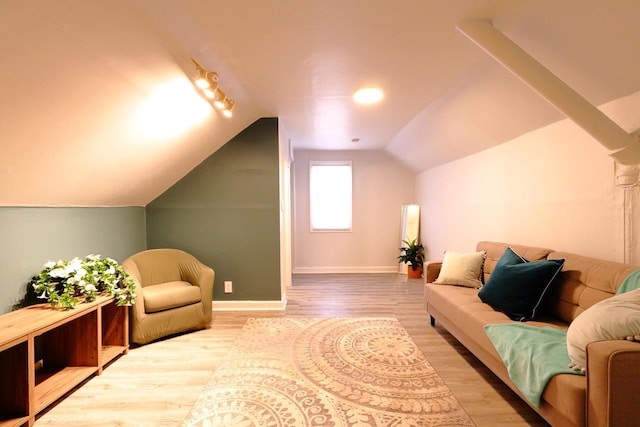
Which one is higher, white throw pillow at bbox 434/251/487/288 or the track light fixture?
the track light fixture

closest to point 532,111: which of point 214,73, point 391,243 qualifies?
point 214,73

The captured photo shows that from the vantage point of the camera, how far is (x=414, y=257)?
529 centimetres

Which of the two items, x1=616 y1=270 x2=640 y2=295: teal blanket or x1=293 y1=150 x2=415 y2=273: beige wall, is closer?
x1=616 y1=270 x2=640 y2=295: teal blanket

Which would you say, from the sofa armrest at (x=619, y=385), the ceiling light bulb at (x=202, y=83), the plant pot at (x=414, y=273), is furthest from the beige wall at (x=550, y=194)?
the ceiling light bulb at (x=202, y=83)

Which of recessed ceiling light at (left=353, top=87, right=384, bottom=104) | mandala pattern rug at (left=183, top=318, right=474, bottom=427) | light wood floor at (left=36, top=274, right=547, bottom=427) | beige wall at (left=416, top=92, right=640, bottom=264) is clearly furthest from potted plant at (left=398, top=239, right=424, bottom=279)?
recessed ceiling light at (left=353, top=87, right=384, bottom=104)

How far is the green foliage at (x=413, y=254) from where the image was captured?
5281mm

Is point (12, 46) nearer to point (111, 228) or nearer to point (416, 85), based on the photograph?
point (111, 228)

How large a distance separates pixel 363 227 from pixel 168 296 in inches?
152

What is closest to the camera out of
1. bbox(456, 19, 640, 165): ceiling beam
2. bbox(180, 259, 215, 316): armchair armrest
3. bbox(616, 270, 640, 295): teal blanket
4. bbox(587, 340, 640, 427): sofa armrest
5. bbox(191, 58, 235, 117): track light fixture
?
bbox(587, 340, 640, 427): sofa armrest

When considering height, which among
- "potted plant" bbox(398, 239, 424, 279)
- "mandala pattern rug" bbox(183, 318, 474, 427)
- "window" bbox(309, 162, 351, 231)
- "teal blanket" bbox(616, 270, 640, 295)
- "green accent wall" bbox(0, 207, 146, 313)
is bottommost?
"mandala pattern rug" bbox(183, 318, 474, 427)

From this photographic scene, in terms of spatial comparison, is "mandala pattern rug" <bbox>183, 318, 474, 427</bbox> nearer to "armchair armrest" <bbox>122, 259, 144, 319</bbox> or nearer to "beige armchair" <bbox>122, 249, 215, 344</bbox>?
"beige armchair" <bbox>122, 249, 215, 344</bbox>

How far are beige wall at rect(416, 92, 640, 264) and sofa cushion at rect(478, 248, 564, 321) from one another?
1.40ft

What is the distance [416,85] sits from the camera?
8.83ft

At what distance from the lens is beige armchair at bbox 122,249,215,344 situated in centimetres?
262
